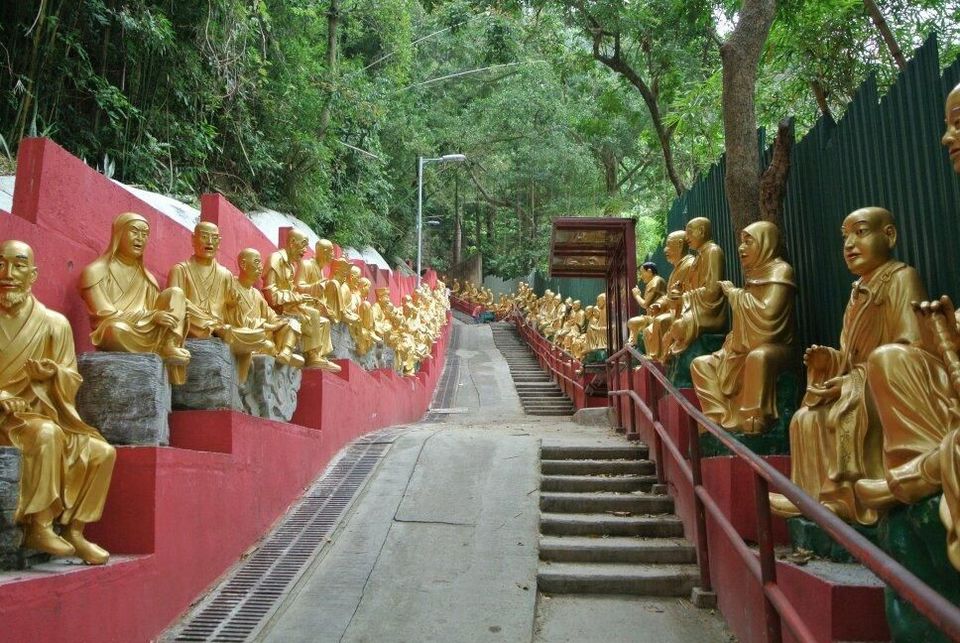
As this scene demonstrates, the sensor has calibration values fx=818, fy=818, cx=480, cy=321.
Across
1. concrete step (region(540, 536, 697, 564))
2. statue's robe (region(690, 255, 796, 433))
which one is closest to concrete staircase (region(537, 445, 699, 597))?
concrete step (region(540, 536, 697, 564))

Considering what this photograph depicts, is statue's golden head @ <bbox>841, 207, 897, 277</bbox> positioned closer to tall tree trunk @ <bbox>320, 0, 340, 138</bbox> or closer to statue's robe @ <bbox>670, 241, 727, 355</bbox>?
statue's robe @ <bbox>670, 241, 727, 355</bbox>

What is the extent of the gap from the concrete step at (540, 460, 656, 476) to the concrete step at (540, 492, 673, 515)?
2.28 feet

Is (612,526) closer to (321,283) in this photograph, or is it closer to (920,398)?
(920,398)

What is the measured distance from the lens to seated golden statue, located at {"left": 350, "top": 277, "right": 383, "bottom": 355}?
39.7 feet

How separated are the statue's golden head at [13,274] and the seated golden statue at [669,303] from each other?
16.8 feet

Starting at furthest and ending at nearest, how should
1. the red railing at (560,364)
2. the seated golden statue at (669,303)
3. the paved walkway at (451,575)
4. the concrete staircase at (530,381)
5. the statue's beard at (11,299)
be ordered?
the concrete staircase at (530,381)
the red railing at (560,364)
the seated golden statue at (669,303)
the paved walkway at (451,575)
the statue's beard at (11,299)

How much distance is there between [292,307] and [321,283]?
1446 mm

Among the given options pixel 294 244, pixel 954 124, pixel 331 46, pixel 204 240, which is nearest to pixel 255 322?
pixel 204 240

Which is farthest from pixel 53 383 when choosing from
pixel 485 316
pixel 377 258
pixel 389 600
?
pixel 485 316

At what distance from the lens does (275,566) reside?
5.79 meters

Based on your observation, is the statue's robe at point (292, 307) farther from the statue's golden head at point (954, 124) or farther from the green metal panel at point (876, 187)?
the statue's golden head at point (954, 124)

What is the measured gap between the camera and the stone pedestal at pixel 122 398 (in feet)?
16.3

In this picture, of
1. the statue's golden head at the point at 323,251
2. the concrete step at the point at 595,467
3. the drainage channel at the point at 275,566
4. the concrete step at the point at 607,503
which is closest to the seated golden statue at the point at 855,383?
the concrete step at the point at 607,503

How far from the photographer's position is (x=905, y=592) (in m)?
2.10
